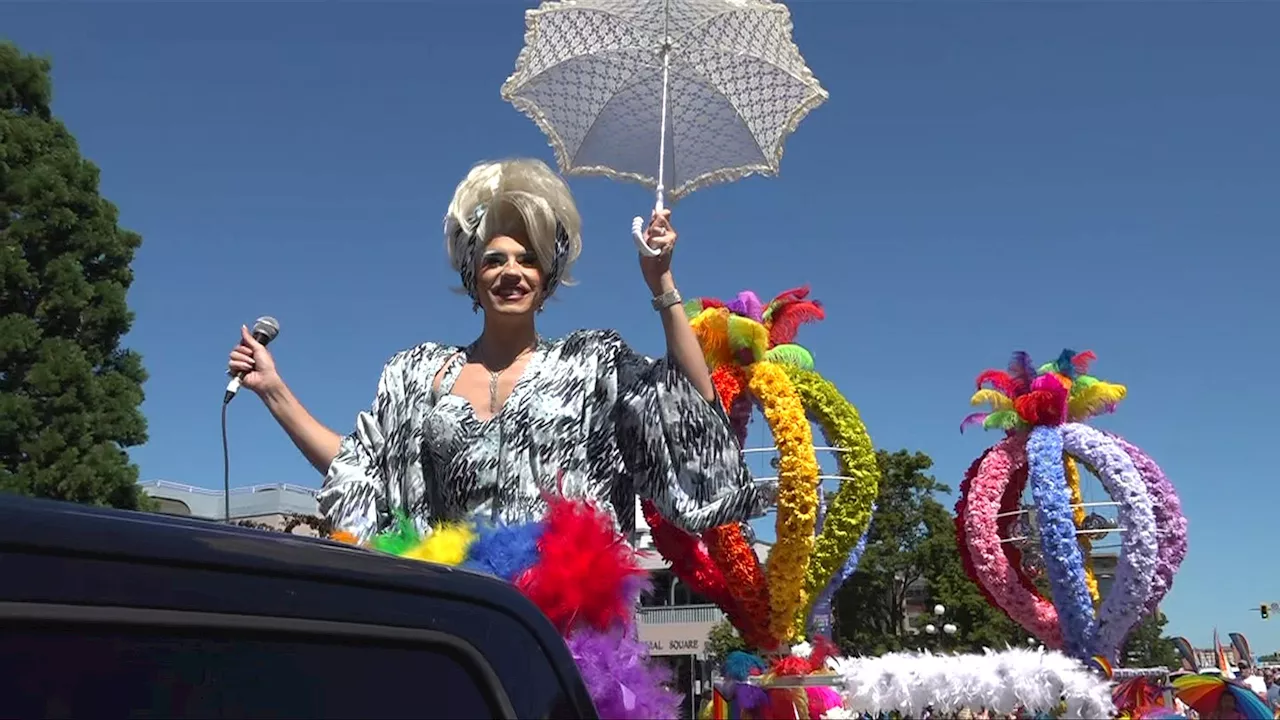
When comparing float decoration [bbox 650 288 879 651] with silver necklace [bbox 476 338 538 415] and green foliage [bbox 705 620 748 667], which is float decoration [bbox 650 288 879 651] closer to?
silver necklace [bbox 476 338 538 415]

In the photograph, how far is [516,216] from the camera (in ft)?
8.16

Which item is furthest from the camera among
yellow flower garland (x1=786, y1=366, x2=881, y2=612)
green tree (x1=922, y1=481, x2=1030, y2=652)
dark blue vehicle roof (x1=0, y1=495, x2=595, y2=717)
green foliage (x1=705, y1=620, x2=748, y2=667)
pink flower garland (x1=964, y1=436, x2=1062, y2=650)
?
green foliage (x1=705, y1=620, x2=748, y2=667)

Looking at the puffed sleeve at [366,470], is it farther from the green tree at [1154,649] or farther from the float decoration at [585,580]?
the green tree at [1154,649]

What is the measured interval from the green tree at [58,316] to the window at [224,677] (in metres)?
11.2

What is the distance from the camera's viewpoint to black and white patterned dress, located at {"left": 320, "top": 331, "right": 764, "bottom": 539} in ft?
7.38

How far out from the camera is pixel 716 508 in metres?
2.23

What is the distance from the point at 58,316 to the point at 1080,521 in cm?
1323

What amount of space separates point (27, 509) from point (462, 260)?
185 centimetres

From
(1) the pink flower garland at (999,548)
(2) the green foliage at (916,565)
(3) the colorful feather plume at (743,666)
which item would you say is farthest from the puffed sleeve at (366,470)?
(2) the green foliage at (916,565)

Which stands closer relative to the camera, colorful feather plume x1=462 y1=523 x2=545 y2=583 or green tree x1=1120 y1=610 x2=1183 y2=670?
colorful feather plume x1=462 y1=523 x2=545 y2=583

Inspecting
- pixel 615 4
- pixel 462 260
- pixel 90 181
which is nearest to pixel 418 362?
pixel 462 260

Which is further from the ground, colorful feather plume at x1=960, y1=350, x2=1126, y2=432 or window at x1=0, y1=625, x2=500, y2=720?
colorful feather plume at x1=960, y1=350, x2=1126, y2=432

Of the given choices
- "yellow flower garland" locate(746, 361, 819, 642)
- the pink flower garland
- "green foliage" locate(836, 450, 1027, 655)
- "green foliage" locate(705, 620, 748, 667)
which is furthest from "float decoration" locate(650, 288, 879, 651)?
"green foliage" locate(705, 620, 748, 667)

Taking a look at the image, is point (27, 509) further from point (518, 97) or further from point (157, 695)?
point (518, 97)
